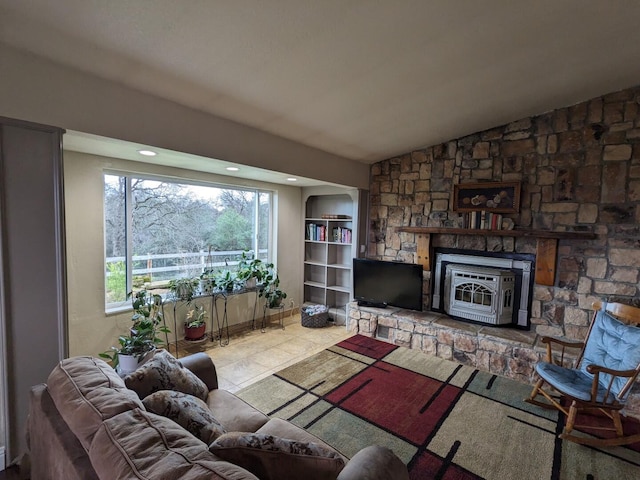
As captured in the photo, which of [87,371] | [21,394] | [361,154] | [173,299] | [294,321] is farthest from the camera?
[294,321]

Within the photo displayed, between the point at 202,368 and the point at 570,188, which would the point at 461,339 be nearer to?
the point at 570,188

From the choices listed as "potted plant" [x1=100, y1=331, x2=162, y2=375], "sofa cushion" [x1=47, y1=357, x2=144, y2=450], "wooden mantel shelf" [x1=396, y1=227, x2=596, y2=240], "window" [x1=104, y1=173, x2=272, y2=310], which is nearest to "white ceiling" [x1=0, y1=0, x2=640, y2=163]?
"wooden mantel shelf" [x1=396, y1=227, x2=596, y2=240]

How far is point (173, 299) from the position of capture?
139 inches

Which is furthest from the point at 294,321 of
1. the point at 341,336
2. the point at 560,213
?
the point at 560,213

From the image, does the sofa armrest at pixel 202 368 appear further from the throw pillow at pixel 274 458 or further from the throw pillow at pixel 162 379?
the throw pillow at pixel 274 458

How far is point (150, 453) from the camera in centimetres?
95

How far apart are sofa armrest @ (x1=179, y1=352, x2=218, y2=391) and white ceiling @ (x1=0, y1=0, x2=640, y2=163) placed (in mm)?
1895

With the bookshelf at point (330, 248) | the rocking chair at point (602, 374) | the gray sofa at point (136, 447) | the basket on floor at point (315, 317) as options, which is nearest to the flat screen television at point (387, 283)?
the bookshelf at point (330, 248)

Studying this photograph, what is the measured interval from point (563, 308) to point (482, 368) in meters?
1.07

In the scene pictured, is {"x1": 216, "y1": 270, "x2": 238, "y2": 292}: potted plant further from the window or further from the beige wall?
the beige wall

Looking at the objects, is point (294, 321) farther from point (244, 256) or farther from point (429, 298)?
point (429, 298)

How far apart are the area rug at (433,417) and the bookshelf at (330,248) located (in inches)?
64.7

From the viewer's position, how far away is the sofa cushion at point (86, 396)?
1.12 m

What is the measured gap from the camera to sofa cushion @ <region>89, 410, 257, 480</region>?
2.85ft
